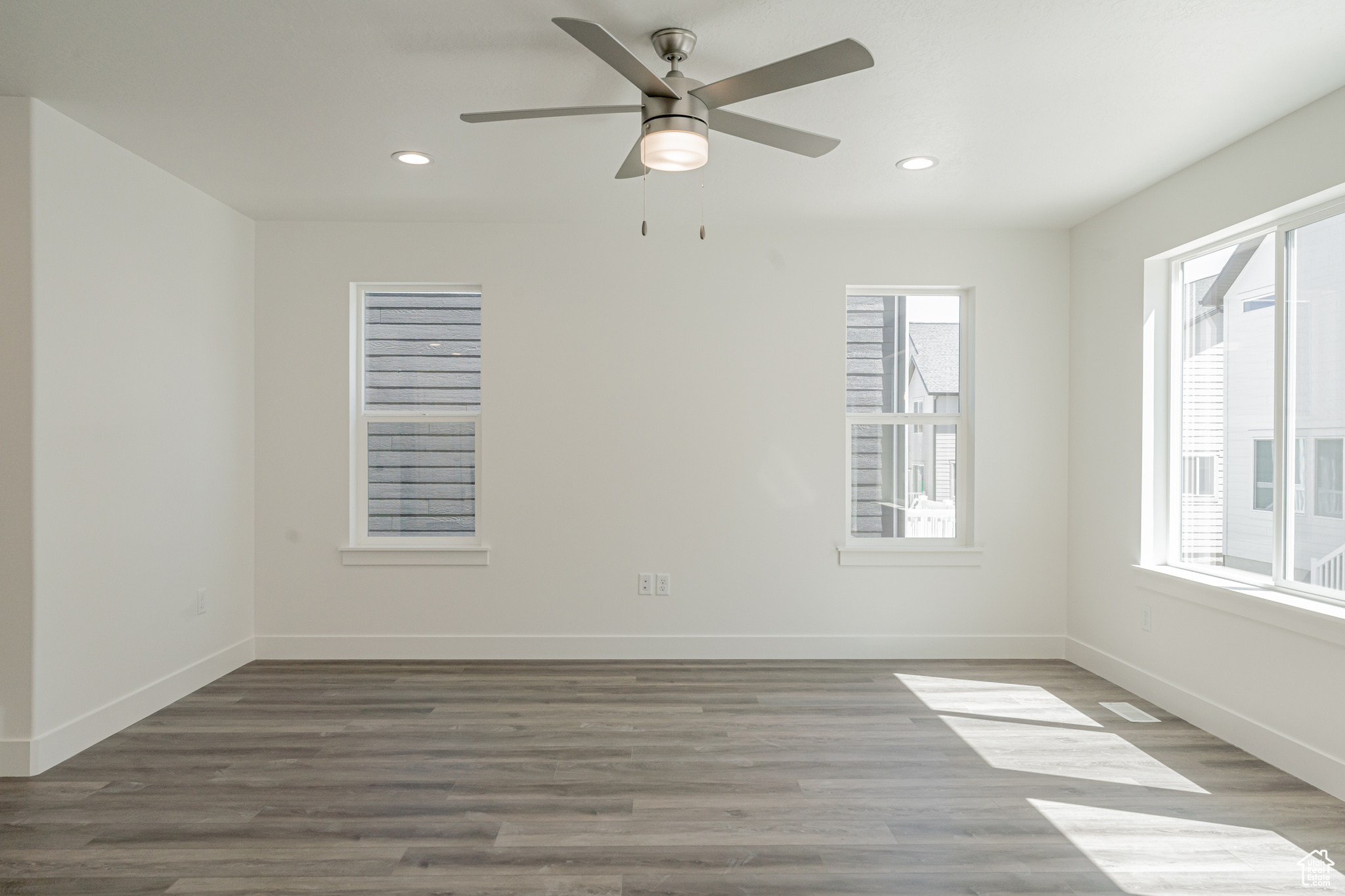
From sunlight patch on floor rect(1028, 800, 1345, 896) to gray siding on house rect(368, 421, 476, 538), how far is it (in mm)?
3269

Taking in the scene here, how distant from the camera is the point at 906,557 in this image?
4445 mm

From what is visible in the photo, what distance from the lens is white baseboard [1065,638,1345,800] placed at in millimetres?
2701

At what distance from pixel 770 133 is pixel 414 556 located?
3095mm

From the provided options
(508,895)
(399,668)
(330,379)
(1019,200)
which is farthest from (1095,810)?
(330,379)

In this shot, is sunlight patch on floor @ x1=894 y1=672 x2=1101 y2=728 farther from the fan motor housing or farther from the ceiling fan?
the fan motor housing

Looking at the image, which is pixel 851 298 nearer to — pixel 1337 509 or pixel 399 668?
pixel 1337 509

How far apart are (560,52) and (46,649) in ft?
9.35

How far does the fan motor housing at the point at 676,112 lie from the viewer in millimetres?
2223

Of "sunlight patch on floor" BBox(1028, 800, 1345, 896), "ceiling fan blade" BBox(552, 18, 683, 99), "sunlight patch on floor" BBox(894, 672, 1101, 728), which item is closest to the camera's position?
"ceiling fan blade" BBox(552, 18, 683, 99)

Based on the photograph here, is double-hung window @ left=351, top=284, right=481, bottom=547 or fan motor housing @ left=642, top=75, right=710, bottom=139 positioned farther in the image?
double-hung window @ left=351, top=284, right=481, bottom=547

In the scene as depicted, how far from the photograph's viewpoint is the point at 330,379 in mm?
4367

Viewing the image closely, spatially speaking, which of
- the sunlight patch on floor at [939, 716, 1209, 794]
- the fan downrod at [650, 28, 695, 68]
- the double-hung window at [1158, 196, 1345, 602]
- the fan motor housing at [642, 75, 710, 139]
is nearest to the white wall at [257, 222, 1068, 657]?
the double-hung window at [1158, 196, 1345, 602]

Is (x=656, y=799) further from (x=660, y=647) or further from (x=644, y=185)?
(x=644, y=185)

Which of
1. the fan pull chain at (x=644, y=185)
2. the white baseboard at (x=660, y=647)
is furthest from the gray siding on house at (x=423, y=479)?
the fan pull chain at (x=644, y=185)
